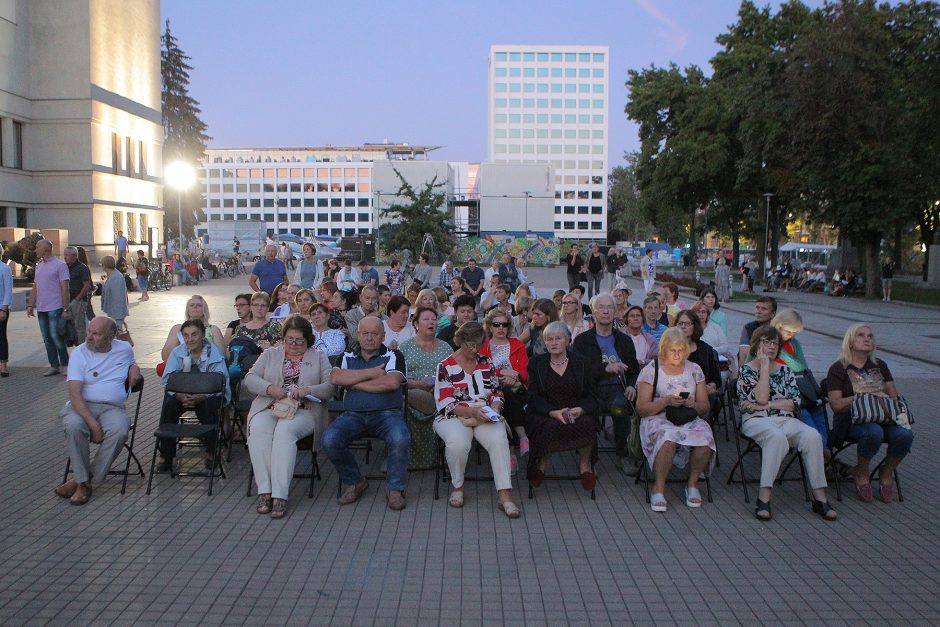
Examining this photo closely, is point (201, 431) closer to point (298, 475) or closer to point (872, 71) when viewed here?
point (298, 475)

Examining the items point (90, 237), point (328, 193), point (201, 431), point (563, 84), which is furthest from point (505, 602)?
point (563, 84)

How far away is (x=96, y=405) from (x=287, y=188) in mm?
131661

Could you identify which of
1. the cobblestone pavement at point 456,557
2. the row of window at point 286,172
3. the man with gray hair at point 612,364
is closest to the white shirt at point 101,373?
the cobblestone pavement at point 456,557

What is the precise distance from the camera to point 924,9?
93.2 ft

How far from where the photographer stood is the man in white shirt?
6.13 metres

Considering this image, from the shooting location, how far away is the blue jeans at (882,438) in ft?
20.5

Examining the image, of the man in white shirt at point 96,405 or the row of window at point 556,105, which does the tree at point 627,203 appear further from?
the man in white shirt at point 96,405

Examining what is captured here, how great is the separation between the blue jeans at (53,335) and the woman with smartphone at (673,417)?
835 centimetres

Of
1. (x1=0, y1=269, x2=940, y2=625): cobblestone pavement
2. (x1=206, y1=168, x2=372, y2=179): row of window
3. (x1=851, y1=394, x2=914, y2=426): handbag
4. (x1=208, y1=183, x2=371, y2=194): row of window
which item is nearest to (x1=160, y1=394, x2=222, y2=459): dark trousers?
(x1=0, y1=269, x2=940, y2=625): cobblestone pavement

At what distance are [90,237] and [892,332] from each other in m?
36.7

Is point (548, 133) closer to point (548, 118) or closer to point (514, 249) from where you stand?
point (548, 118)

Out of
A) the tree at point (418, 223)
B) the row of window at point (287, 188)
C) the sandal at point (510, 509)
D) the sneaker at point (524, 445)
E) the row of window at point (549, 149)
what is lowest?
the sandal at point (510, 509)

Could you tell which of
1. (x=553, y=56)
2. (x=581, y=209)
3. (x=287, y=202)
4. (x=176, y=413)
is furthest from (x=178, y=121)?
(x=553, y=56)

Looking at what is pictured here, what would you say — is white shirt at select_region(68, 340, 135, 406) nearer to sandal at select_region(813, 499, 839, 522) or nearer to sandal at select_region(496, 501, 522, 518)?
sandal at select_region(496, 501, 522, 518)
